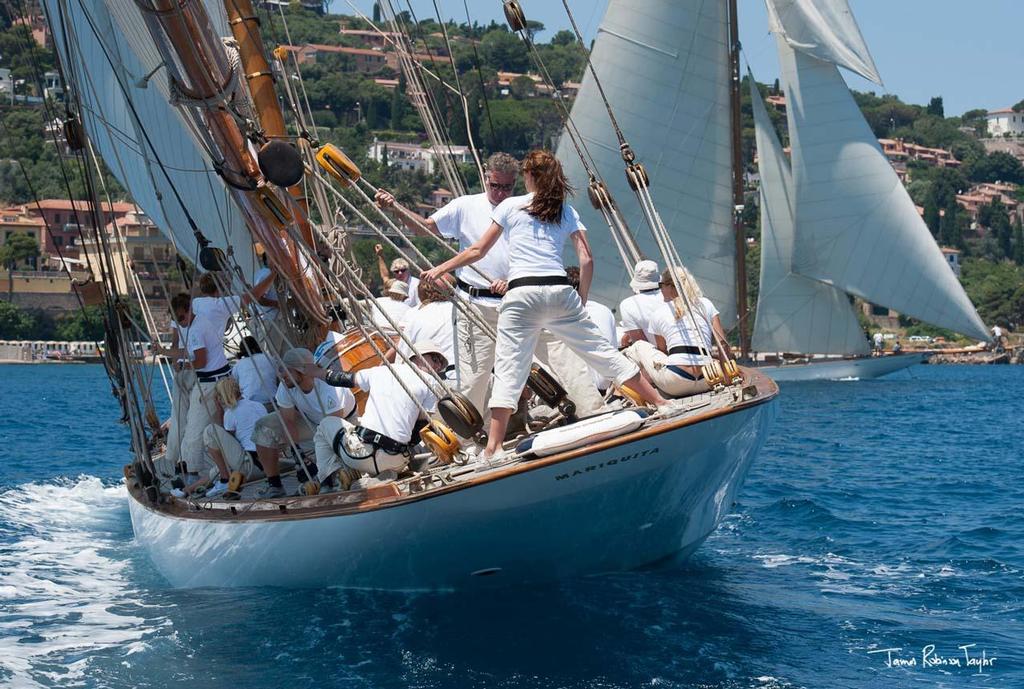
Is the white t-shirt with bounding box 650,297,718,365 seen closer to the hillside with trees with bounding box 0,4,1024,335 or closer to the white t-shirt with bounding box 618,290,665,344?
the white t-shirt with bounding box 618,290,665,344

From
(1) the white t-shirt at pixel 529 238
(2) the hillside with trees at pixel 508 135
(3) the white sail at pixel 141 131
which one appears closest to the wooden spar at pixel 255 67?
(3) the white sail at pixel 141 131

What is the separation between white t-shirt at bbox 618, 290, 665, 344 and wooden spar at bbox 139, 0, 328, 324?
256 centimetres

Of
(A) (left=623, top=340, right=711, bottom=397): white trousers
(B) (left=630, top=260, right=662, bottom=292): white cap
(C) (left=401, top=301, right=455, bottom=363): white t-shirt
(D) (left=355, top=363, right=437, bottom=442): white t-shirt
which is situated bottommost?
(D) (left=355, top=363, right=437, bottom=442): white t-shirt

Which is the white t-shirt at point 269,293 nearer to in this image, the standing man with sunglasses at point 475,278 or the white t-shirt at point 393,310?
the white t-shirt at point 393,310

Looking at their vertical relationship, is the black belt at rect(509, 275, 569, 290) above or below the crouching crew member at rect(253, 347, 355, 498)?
above

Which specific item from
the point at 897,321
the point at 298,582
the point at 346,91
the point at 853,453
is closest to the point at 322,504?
the point at 298,582

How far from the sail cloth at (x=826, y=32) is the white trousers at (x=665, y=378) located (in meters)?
32.7

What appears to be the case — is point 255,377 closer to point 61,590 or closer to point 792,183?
point 61,590

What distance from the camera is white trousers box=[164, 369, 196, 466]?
11.8 m

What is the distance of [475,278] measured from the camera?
32.5 feet

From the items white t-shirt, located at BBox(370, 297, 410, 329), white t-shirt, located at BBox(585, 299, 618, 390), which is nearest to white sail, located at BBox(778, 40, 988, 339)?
white t-shirt, located at BBox(370, 297, 410, 329)

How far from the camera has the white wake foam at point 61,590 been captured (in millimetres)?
8536

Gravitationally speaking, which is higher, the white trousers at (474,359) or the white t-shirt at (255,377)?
the white trousers at (474,359)

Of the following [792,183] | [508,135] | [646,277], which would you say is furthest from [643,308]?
[508,135]
